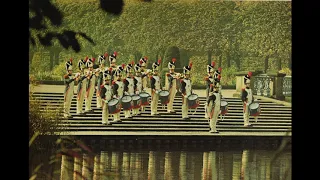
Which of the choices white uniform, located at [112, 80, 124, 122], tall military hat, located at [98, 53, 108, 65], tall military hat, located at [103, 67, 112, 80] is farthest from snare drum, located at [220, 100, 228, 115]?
tall military hat, located at [98, 53, 108, 65]

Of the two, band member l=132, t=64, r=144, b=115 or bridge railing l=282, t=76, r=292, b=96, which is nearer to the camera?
band member l=132, t=64, r=144, b=115

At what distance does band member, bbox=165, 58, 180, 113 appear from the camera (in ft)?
36.1

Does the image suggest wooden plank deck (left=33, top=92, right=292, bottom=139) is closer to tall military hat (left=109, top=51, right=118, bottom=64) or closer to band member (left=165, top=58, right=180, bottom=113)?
band member (left=165, top=58, right=180, bottom=113)

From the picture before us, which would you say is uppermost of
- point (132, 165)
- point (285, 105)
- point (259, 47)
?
point (259, 47)

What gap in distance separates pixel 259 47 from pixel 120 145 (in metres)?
2.32

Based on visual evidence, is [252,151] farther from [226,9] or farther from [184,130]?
[226,9]

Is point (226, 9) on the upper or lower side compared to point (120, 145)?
upper

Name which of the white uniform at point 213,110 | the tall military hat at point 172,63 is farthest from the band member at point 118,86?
the white uniform at point 213,110

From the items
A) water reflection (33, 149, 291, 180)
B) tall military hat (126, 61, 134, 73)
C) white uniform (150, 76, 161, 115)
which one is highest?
tall military hat (126, 61, 134, 73)

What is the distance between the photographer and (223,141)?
11.4 metres
